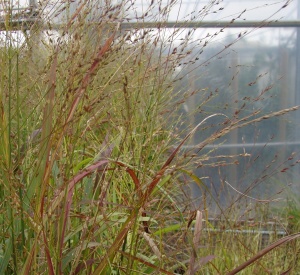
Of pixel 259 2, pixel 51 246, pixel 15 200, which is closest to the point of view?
pixel 15 200

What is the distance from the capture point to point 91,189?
1455 millimetres

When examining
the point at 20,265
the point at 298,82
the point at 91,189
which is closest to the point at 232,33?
the point at 298,82

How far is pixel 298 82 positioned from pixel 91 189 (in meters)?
3.12

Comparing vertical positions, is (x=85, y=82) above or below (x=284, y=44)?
below

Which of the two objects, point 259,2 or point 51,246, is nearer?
point 51,246

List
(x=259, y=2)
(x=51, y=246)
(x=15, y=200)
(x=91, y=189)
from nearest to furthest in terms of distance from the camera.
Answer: (x=15, y=200) → (x=51, y=246) → (x=91, y=189) → (x=259, y=2)

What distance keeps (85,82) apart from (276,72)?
3.45 meters

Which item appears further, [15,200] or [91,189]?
[91,189]

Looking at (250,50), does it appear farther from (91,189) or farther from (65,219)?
(65,219)

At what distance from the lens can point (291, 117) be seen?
4.28 meters

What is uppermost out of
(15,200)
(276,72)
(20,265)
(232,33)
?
(232,33)

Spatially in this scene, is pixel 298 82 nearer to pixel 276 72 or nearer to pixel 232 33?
pixel 276 72

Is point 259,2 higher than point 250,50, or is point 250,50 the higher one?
point 259,2

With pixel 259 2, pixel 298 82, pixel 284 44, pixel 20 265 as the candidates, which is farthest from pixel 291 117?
pixel 20 265
